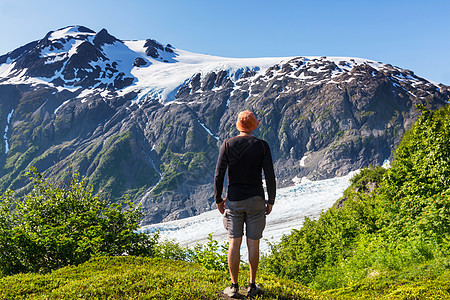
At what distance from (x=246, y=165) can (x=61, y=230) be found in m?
8.51

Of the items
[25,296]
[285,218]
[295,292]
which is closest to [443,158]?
[295,292]

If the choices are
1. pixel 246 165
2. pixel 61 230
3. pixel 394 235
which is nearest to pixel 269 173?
pixel 246 165

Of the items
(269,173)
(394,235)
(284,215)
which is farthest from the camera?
(284,215)

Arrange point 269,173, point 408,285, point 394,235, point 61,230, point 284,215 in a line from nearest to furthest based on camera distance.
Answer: point 269,173, point 408,285, point 394,235, point 61,230, point 284,215

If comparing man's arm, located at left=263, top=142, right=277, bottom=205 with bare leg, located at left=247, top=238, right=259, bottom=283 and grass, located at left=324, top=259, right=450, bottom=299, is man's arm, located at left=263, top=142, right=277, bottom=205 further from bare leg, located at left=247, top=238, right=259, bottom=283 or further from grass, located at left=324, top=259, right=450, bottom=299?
grass, located at left=324, top=259, right=450, bottom=299

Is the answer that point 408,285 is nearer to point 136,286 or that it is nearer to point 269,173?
point 269,173

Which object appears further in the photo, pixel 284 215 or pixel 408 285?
pixel 284 215

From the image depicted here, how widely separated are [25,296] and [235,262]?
163 inches

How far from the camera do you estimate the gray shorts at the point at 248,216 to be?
19.1 feet

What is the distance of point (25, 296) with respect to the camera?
6.21 m

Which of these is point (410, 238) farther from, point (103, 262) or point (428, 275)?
point (103, 262)

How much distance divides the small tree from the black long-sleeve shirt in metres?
6.57

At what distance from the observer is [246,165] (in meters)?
5.82

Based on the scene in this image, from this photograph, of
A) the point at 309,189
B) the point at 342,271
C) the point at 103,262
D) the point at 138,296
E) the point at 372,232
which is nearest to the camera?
the point at 138,296
